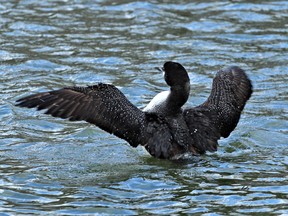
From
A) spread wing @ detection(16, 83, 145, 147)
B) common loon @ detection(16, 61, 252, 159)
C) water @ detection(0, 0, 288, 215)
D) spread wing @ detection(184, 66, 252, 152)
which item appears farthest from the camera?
spread wing @ detection(184, 66, 252, 152)

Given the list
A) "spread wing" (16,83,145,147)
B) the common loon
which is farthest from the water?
"spread wing" (16,83,145,147)

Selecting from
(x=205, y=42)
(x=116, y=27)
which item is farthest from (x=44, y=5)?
(x=205, y=42)

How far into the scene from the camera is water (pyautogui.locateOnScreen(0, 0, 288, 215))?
8859 millimetres

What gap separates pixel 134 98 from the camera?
13312mm

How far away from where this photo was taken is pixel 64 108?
9820 mm

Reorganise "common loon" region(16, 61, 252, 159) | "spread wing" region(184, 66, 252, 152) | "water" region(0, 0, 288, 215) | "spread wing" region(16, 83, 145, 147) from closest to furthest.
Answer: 1. "water" region(0, 0, 288, 215)
2. "spread wing" region(16, 83, 145, 147)
3. "common loon" region(16, 61, 252, 159)
4. "spread wing" region(184, 66, 252, 152)

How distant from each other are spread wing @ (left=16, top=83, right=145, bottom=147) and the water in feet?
1.57

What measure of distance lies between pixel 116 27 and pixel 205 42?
1.95 meters

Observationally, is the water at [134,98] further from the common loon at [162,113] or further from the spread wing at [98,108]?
the spread wing at [98,108]

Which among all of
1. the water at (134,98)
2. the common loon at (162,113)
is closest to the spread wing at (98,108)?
the common loon at (162,113)

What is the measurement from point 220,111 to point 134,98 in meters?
2.67

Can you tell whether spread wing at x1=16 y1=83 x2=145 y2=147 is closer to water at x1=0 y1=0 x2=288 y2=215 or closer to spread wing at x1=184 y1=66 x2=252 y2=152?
water at x1=0 y1=0 x2=288 y2=215

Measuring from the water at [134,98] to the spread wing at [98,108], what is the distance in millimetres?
478

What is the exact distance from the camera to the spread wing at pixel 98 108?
32.1 ft
